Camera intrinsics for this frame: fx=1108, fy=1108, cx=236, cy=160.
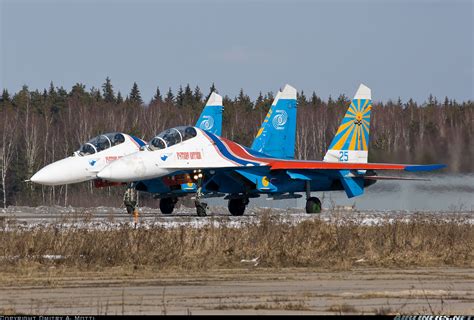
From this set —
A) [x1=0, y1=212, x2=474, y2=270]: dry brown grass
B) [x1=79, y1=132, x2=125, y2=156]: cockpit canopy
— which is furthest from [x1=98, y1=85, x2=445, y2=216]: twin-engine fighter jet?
[x1=0, y1=212, x2=474, y2=270]: dry brown grass

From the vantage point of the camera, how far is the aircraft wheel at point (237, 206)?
119 ft

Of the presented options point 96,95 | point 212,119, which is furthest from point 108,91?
point 212,119

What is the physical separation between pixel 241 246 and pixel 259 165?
12.8 metres

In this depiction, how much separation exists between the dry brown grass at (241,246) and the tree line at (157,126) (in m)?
15.2

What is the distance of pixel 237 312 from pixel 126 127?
207 feet

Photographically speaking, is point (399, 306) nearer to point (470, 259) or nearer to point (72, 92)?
point (470, 259)

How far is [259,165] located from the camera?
34438 mm

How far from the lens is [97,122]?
74875 millimetres

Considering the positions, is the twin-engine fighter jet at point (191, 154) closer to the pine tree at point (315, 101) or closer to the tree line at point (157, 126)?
the tree line at point (157, 126)

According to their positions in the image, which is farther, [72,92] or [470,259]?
[72,92]

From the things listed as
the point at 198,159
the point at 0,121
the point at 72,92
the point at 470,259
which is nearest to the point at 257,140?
the point at 198,159

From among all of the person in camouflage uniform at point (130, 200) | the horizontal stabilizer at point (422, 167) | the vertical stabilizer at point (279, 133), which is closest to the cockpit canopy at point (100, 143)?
the person in camouflage uniform at point (130, 200)

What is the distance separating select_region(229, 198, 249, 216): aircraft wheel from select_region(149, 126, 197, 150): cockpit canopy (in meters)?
3.85

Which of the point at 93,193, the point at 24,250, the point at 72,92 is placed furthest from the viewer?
the point at 72,92
